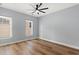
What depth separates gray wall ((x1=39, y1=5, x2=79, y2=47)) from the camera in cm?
297

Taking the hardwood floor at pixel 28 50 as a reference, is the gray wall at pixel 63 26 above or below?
above

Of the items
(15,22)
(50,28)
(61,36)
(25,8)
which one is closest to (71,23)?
(61,36)

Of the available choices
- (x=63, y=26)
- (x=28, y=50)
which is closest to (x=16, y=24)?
(x=28, y=50)

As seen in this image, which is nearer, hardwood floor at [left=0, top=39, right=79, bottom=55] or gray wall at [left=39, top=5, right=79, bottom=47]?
hardwood floor at [left=0, top=39, right=79, bottom=55]

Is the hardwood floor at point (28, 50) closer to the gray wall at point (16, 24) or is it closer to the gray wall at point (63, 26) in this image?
the gray wall at point (16, 24)

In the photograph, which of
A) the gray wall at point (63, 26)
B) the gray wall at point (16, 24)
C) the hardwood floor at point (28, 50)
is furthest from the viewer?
the gray wall at point (63, 26)

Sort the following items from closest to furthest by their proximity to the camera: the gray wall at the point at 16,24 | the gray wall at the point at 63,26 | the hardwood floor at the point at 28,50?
the hardwood floor at the point at 28,50 < the gray wall at the point at 16,24 < the gray wall at the point at 63,26

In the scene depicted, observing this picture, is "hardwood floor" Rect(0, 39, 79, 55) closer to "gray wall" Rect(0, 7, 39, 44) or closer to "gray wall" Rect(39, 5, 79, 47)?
"gray wall" Rect(0, 7, 39, 44)

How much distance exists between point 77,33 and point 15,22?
2.30 metres

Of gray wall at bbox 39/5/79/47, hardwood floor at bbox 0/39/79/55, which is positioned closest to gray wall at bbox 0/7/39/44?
hardwood floor at bbox 0/39/79/55

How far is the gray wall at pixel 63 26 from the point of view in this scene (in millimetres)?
2969

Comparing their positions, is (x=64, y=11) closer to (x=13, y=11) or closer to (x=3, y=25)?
(x=13, y=11)

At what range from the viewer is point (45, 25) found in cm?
397

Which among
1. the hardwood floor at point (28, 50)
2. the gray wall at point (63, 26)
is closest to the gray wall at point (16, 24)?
the hardwood floor at point (28, 50)
